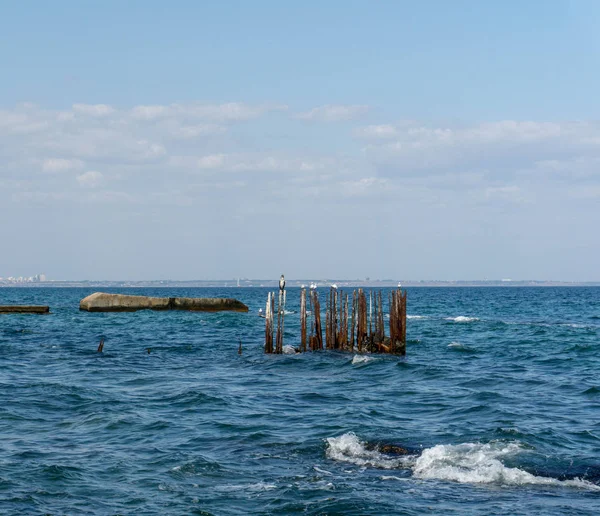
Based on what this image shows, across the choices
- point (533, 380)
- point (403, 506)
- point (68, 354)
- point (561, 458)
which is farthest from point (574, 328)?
point (403, 506)

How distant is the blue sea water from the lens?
43.7 feet

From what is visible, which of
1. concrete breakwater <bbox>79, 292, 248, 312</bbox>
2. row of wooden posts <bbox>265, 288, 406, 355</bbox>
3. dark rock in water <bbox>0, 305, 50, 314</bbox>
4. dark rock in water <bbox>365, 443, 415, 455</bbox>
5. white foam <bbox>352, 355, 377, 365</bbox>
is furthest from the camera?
concrete breakwater <bbox>79, 292, 248, 312</bbox>

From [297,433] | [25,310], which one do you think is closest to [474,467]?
[297,433]

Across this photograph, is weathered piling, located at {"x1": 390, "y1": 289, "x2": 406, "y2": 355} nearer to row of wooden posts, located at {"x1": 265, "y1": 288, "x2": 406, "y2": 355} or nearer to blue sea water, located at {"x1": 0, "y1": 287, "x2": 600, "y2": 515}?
row of wooden posts, located at {"x1": 265, "y1": 288, "x2": 406, "y2": 355}

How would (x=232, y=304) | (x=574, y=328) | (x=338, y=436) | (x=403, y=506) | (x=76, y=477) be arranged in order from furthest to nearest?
(x=232, y=304) → (x=574, y=328) → (x=338, y=436) → (x=76, y=477) → (x=403, y=506)

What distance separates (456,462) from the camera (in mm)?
15539

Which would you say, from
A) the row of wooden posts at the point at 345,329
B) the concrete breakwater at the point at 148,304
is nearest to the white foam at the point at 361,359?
the row of wooden posts at the point at 345,329

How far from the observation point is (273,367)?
31000 mm

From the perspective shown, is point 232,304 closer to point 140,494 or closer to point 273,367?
point 273,367

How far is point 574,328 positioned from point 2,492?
1912 inches

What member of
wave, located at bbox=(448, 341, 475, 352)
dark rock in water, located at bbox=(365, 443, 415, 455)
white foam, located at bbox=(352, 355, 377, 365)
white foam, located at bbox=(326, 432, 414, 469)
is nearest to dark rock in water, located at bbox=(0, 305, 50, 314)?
wave, located at bbox=(448, 341, 475, 352)

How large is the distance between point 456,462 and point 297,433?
4344 mm

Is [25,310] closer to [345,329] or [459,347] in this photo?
[345,329]

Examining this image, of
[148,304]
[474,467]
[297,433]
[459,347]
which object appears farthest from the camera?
[148,304]
